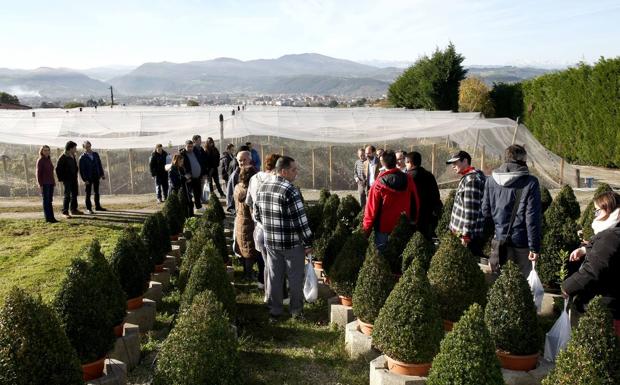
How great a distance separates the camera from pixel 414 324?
4098mm

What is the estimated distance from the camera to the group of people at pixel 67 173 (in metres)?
11.8

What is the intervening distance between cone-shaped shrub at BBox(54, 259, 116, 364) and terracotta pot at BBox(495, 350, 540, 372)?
328 cm

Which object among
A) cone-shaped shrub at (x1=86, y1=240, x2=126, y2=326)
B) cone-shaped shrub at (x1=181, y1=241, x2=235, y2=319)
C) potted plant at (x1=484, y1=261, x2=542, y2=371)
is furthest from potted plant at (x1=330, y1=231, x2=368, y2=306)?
cone-shaped shrub at (x1=86, y1=240, x2=126, y2=326)

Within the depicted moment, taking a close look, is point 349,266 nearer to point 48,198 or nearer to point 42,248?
point 42,248

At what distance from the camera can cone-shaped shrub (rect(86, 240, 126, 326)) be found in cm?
468

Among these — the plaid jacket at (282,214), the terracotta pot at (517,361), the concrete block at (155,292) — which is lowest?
the concrete block at (155,292)

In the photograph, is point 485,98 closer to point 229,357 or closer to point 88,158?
point 88,158

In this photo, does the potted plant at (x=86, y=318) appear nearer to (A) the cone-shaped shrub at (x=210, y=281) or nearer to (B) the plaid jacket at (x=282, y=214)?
(A) the cone-shaped shrub at (x=210, y=281)

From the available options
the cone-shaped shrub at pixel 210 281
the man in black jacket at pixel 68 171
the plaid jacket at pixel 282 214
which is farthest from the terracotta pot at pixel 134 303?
the man in black jacket at pixel 68 171

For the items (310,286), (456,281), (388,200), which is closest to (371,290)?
(456,281)

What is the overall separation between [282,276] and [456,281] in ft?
7.43

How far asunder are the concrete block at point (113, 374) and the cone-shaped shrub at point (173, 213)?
480cm

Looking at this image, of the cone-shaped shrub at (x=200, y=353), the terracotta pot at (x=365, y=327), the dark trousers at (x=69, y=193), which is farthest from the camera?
the dark trousers at (x=69, y=193)

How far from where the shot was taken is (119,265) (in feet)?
18.9
